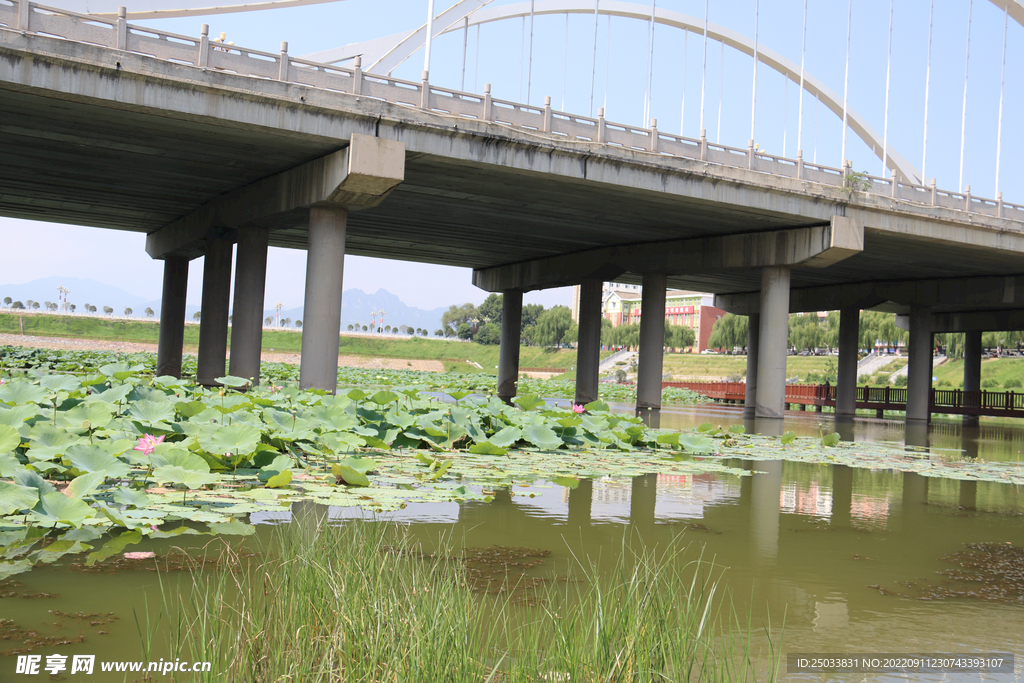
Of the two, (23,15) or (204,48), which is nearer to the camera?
(23,15)

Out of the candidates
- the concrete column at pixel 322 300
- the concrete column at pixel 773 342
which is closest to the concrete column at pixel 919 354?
the concrete column at pixel 773 342

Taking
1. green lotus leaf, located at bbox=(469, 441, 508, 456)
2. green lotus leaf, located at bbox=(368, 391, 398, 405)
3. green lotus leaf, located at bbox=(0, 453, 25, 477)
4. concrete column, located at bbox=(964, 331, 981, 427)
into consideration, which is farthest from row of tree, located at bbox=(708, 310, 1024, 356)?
green lotus leaf, located at bbox=(0, 453, 25, 477)

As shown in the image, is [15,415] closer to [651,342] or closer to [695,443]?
[695,443]

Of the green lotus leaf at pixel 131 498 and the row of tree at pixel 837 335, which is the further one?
the row of tree at pixel 837 335

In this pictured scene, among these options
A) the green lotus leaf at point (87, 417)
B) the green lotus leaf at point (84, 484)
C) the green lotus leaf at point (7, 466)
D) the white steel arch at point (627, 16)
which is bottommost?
the green lotus leaf at point (84, 484)

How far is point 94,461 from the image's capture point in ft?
19.2

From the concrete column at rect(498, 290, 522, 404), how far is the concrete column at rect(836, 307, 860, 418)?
16327mm

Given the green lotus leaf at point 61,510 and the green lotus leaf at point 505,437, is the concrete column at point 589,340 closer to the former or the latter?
the green lotus leaf at point 505,437

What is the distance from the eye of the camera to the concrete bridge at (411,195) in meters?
18.1

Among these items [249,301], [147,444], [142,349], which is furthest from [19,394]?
[142,349]

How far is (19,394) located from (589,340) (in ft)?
99.5

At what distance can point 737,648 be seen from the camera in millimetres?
3570

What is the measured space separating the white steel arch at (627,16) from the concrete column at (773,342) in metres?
13.0

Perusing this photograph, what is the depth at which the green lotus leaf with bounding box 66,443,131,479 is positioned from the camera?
5738mm
